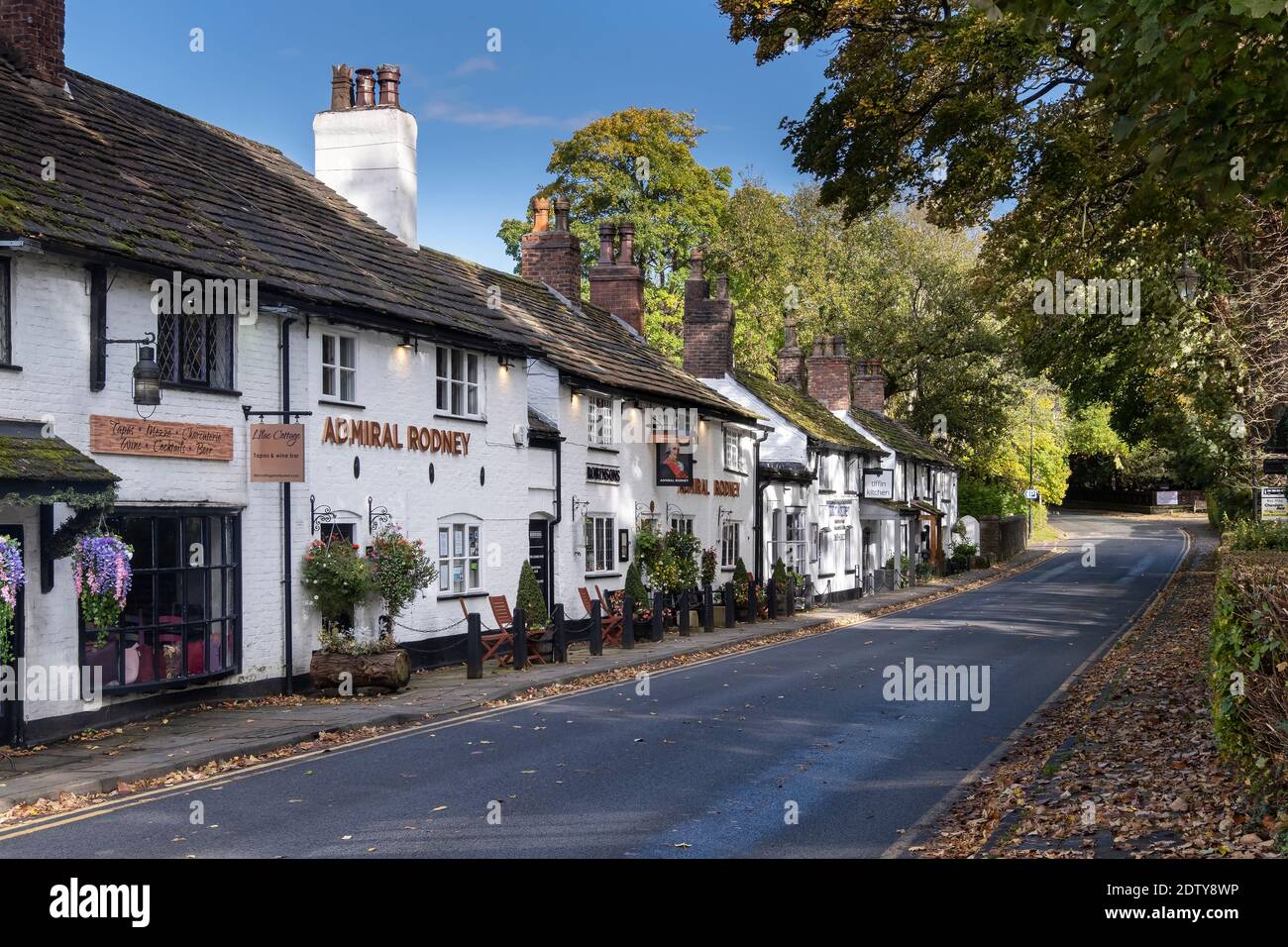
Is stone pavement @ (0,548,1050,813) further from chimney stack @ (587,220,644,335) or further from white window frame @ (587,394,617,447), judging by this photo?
chimney stack @ (587,220,644,335)

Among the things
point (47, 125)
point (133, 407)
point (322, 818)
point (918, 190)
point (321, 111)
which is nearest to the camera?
point (322, 818)

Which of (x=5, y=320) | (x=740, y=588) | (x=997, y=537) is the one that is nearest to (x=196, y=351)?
(x=5, y=320)

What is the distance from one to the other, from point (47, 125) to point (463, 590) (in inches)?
397

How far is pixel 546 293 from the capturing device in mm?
33188

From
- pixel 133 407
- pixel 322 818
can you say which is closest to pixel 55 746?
pixel 133 407

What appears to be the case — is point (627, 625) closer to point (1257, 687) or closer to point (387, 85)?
point (387, 85)

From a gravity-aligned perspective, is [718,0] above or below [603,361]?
above

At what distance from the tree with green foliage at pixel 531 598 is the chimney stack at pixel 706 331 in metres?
18.1

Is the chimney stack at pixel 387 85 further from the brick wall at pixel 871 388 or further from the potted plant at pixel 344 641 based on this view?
the brick wall at pixel 871 388

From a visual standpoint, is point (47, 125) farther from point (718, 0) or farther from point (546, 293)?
point (546, 293)

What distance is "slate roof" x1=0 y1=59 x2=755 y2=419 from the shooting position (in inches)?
598

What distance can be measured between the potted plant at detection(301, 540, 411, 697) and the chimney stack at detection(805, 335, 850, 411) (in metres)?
37.9

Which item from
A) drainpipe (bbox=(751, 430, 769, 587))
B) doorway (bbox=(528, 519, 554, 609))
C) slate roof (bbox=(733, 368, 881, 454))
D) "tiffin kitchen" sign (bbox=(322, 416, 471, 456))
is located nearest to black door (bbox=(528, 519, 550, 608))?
doorway (bbox=(528, 519, 554, 609))

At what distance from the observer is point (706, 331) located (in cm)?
4075
